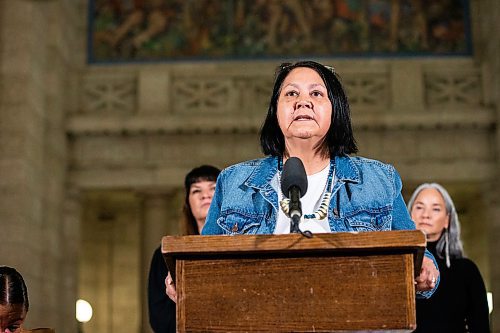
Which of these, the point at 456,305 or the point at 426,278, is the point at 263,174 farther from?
the point at 456,305

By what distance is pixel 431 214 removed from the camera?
5.27m

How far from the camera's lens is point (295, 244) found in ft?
7.41

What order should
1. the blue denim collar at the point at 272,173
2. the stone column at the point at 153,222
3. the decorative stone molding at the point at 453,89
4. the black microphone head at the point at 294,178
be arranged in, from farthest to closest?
the stone column at the point at 153,222 → the decorative stone molding at the point at 453,89 → the blue denim collar at the point at 272,173 → the black microphone head at the point at 294,178

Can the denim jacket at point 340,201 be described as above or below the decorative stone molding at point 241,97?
below

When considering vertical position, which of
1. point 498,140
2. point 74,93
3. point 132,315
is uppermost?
point 74,93

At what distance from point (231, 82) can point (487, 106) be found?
12.1 ft

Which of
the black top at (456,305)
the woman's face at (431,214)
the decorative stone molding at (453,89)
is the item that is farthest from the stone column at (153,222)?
the black top at (456,305)

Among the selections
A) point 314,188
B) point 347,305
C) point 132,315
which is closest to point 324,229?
point 314,188

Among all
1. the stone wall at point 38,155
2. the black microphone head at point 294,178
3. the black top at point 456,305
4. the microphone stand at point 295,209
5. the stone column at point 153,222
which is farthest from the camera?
the stone column at point 153,222

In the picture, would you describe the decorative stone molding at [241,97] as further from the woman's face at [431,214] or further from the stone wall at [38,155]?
the woman's face at [431,214]

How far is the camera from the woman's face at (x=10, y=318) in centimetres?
328

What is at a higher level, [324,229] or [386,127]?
[386,127]

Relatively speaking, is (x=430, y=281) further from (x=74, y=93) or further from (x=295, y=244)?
(x=74, y=93)

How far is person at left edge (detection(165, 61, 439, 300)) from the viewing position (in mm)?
2816
